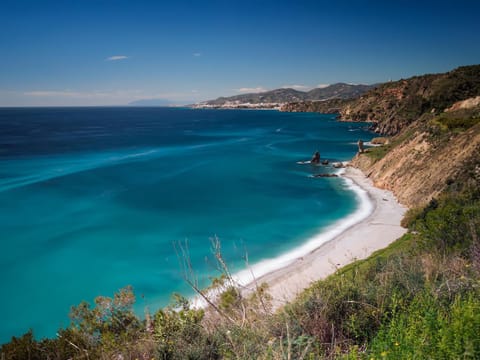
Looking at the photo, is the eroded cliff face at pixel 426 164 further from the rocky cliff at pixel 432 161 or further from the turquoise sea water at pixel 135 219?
the turquoise sea water at pixel 135 219

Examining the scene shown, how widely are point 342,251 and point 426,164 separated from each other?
52.9ft

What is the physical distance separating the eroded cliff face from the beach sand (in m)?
2.19

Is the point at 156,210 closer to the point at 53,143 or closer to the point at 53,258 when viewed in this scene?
the point at 53,258

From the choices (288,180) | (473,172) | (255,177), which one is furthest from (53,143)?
(473,172)

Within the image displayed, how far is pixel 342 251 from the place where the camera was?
2275 centimetres

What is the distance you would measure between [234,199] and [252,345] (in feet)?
112

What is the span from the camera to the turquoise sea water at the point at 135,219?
70.3 ft

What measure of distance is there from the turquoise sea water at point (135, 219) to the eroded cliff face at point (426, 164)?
5.05m

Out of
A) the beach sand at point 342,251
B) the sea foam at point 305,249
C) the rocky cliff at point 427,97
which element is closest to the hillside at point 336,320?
the beach sand at point 342,251

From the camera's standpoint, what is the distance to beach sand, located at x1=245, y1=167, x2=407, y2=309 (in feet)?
61.2

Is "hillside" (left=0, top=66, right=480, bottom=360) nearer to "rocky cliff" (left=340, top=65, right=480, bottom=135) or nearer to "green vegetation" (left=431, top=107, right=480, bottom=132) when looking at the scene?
"green vegetation" (left=431, top=107, right=480, bottom=132)

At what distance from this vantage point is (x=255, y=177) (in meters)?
50.3

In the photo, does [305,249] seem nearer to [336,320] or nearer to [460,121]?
[336,320]

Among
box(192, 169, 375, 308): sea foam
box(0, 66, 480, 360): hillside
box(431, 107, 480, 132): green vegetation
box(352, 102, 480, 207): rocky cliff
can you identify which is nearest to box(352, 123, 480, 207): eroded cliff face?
box(352, 102, 480, 207): rocky cliff
